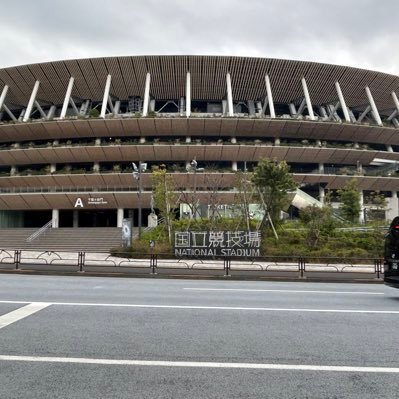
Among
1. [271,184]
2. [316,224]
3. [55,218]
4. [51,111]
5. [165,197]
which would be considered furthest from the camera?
[51,111]

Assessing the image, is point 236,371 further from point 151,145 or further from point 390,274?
point 151,145

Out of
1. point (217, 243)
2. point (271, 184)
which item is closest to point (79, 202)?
point (217, 243)

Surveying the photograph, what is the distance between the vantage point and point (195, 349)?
16.6 feet

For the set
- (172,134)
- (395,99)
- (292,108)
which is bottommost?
(172,134)

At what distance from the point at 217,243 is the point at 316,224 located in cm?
747

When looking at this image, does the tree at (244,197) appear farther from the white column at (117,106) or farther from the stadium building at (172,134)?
the white column at (117,106)

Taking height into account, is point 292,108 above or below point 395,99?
below

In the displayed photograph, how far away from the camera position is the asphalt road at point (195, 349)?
3842 mm

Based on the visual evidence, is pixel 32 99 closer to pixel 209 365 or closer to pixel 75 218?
pixel 75 218

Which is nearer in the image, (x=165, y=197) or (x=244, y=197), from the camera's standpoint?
(x=244, y=197)

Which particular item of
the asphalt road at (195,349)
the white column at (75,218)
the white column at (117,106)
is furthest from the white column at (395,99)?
the asphalt road at (195,349)

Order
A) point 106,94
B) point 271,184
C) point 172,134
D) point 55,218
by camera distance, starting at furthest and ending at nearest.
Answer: point 172,134
point 106,94
point 55,218
point 271,184

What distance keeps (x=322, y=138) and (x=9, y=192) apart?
39.6m

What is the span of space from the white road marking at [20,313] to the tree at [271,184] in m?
21.8
